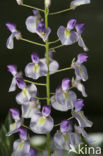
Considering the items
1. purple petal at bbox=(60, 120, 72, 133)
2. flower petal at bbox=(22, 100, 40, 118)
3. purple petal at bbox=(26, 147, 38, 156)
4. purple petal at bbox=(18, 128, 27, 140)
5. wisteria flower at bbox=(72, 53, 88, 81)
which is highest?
wisteria flower at bbox=(72, 53, 88, 81)

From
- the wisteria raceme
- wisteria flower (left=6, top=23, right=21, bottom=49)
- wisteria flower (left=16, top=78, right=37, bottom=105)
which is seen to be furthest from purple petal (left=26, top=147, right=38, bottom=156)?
wisteria flower (left=6, top=23, right=21, bottom=49)

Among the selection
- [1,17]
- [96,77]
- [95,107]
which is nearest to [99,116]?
[95,107]

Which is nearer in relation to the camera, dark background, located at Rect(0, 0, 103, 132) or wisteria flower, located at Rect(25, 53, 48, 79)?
wisteria flower, located at Rect(25, 53, 48, 79)

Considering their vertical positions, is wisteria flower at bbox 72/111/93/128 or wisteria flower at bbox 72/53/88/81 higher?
wisteria flower at bbox 72/53/88/81

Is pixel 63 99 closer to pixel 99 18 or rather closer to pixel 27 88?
pixel 27 88

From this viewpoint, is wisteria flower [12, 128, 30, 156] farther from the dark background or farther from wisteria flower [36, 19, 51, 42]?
the dark background

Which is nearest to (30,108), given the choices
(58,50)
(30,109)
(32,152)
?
(30,109)

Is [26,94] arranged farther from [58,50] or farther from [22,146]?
[58,50]
